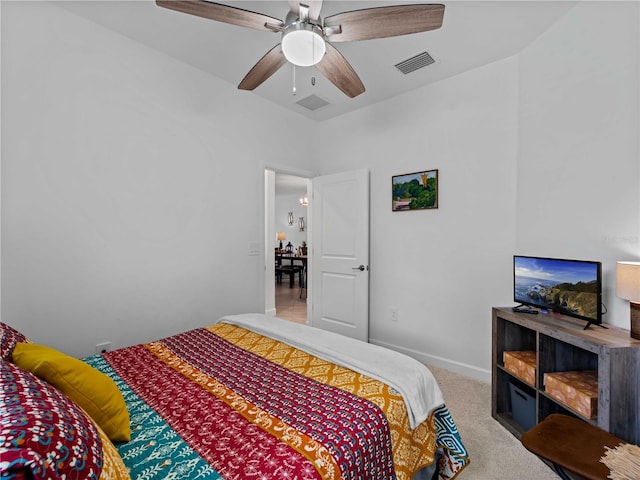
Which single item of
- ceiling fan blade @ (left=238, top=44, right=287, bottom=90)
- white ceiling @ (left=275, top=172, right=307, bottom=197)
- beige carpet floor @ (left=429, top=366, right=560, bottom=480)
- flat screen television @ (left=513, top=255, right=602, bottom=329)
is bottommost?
beige carpet floor @ (left=429, top=366, right=560, bottom=480)

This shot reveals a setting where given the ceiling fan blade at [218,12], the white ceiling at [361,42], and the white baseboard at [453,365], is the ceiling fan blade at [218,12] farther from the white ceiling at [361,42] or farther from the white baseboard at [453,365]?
the white baseboard at [453,365]

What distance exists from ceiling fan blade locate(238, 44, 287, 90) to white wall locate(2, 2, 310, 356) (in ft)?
2.98

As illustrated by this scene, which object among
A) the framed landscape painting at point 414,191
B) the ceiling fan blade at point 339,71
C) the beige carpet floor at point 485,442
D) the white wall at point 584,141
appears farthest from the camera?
the framed landscape painting at point 414,191

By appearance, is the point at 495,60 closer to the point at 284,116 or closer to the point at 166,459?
the point at 284,116

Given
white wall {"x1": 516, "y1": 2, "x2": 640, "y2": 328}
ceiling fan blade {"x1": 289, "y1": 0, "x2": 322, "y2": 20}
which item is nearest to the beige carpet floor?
white wall {"x1": 516, "y1": 2, "x2": 640, "y2": 328}

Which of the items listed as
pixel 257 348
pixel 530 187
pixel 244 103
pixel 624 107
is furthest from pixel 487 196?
pixel 244 103

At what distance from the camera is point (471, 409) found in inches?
91.2

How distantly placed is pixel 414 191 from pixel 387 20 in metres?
1.82

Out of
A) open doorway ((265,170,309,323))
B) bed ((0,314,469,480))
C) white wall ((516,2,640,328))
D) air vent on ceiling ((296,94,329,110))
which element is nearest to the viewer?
bed ((0,314,469,480))

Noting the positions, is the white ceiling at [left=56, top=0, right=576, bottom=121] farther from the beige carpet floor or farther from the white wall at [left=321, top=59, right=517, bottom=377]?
the beige carpet floor

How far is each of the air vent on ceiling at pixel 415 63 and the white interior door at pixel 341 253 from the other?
1078 millimetres

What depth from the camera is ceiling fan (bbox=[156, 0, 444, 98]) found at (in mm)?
1553

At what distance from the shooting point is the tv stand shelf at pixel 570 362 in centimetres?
146

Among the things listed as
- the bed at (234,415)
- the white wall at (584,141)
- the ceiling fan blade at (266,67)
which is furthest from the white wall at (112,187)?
the white wall at (584,141)
